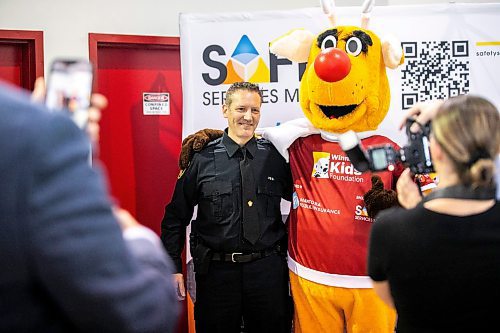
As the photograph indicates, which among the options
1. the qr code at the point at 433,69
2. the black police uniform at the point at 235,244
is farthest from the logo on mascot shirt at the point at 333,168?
the qr code at the point at 433,69

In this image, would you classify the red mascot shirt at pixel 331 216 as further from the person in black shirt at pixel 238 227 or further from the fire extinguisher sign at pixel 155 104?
the fire extinguisher sign at pixel 155 104

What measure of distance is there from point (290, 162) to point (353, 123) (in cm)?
38

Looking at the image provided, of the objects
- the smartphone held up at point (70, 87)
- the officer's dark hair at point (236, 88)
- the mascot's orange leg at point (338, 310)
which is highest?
the officer's dark hair at point (236, 88)

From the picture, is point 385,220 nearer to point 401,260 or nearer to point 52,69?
point 401,260

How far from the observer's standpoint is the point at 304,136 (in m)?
2.73

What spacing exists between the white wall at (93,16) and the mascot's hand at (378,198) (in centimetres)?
167

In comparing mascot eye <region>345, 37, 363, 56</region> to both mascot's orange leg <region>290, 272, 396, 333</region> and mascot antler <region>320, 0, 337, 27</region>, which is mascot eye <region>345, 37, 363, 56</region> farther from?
mascot's orange leg <region>290, 272, 396, 333</region>

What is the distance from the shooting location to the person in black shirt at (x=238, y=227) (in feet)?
8.93

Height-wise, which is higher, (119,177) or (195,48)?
(195,48)

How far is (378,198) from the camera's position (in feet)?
7.91

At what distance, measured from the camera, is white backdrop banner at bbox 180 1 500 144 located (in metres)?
3.09

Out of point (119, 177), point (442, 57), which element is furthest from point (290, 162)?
point (119, 177)

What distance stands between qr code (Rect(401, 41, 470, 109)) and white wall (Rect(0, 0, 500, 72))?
25.4 inches

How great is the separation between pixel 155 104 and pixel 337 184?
157 centimetres
